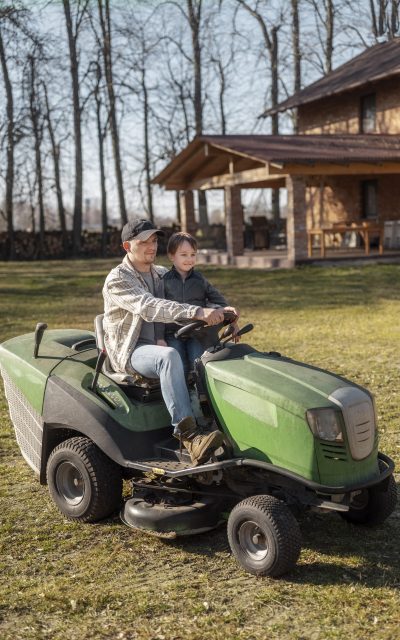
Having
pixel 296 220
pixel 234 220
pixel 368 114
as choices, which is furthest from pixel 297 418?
pixel 368 114

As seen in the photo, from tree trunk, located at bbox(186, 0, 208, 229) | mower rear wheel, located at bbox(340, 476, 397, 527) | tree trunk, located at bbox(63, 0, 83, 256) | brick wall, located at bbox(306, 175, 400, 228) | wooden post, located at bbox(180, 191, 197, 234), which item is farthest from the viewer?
tree trunk, located at bbox(186, 0, 208, 229)

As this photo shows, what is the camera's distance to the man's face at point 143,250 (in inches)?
170

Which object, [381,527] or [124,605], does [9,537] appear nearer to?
[124,605]

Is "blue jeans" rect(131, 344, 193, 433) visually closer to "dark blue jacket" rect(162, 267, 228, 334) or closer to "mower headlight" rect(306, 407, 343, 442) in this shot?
"dark blue jacket" rect(162, 267, 228, 334)

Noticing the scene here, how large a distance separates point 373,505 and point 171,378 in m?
1.27

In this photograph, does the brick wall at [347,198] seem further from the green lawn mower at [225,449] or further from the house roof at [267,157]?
the green lawn mower at [225,449]

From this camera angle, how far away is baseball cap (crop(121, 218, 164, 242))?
4.30m

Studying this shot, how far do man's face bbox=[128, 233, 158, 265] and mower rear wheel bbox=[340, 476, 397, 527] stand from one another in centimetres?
173

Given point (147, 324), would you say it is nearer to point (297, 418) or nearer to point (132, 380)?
point (132, 380)

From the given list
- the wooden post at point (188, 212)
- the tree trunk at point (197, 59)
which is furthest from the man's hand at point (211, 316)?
the tree trunk at point (197, 59)

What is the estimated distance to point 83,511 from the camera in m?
4.29

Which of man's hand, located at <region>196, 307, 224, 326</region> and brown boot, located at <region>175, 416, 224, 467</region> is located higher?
man's hand, located at <region>196, 307, 224, 326</region>

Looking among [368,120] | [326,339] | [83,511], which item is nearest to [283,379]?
[83,511]

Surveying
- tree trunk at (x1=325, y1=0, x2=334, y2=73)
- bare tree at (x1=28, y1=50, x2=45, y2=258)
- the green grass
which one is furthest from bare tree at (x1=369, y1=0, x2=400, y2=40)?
the green grass
